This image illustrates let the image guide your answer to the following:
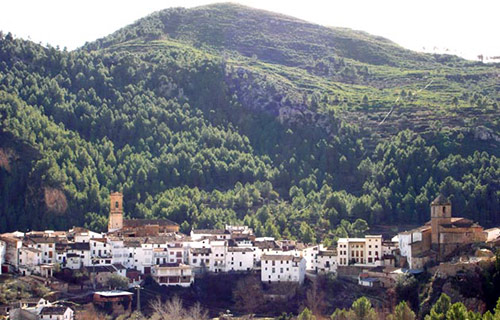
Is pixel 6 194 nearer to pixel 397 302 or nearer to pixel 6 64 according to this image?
pixel 6 64

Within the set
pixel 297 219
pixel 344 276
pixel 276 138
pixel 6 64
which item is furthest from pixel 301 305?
pixel 6 64

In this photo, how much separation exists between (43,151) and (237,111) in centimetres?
3756

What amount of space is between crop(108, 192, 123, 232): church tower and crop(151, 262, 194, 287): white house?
1544cm

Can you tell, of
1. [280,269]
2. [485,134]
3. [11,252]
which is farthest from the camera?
[485,134]

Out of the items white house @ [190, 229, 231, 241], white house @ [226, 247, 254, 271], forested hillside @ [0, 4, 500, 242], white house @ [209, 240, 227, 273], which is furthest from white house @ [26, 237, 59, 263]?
forested hillside @ [0, 4, 500, 242]

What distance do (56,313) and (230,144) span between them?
63334mm

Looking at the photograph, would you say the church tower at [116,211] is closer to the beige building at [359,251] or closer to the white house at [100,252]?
the white house at [100,252]

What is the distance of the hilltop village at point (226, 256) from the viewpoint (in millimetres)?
98562

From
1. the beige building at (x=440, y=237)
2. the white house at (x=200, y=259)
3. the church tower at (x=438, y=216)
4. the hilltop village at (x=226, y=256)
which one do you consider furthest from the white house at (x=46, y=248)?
the church tower at (x=438, y=216)

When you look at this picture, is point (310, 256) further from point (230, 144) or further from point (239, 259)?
point (230, 144)

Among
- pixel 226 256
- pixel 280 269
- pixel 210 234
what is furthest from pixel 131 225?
pixel 280 269

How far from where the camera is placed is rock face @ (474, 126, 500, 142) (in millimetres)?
142125

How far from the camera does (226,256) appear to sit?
345 ft

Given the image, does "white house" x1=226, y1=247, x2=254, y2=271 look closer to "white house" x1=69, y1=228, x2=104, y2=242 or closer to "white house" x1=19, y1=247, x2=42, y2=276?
"white house" x1=69, y1=228, x2=104, y2=242
